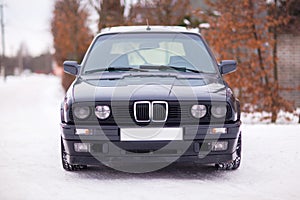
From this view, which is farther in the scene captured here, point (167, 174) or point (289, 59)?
point (289, 59)

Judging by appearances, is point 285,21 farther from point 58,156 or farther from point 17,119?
point 58,156

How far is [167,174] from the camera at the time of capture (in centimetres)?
544

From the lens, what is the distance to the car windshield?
6164 mm

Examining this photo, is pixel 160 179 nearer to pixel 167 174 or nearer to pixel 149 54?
pixel 167 174

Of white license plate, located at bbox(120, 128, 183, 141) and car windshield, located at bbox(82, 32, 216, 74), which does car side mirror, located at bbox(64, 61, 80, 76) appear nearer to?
car windshield, located at bbox(82, 32, 216, 74)

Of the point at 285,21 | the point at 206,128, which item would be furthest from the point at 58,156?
the point at 285,21

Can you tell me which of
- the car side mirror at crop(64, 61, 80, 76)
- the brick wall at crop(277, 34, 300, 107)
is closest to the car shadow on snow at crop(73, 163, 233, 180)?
the car side mirror at crop(64, 61, 80, 76)

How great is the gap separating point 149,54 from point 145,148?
185cm

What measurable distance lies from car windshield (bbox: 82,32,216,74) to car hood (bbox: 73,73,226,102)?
44cm

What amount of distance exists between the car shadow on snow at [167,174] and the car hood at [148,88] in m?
0.70

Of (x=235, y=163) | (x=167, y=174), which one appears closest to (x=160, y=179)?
(x=167, y=174)

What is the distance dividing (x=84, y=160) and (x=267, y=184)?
1706mm

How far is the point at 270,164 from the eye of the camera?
19.6 ft

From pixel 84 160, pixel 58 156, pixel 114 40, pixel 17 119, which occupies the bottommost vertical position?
pixel 17 119
